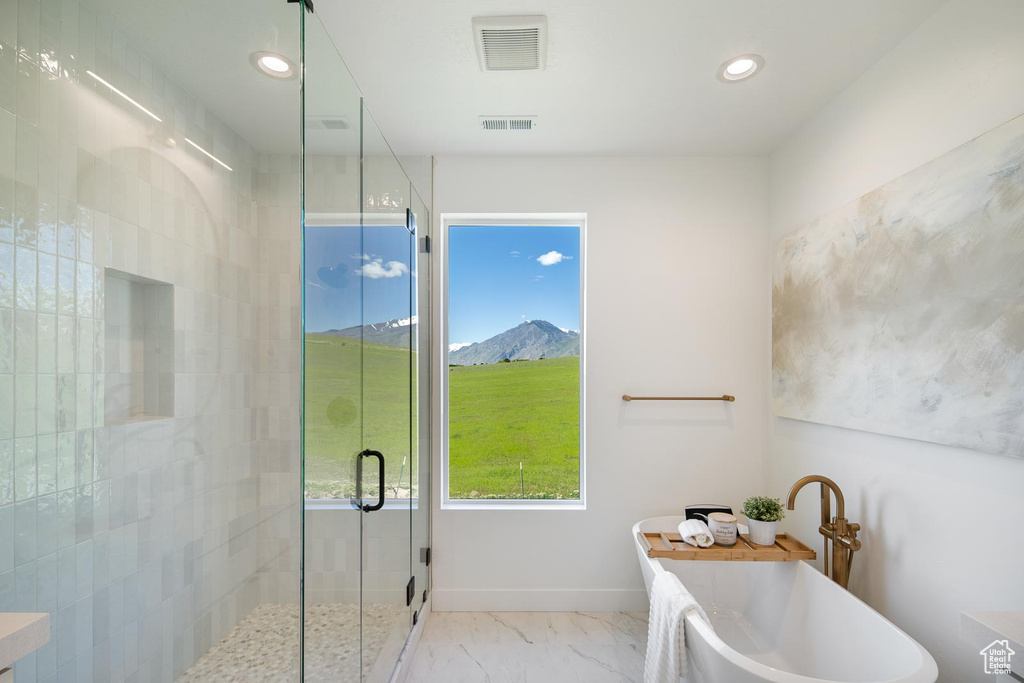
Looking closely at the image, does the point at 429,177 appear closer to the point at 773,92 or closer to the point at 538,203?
the point at 538,203

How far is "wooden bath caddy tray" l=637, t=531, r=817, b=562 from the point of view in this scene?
2387 mm

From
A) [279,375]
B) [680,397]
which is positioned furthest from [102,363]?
[680,397]

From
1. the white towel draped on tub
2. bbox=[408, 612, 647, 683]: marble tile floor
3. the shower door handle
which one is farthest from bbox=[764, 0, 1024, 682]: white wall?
the shower door handle

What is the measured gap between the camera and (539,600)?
3061 millimetres

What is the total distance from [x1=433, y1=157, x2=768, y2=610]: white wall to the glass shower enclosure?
4.40 feet

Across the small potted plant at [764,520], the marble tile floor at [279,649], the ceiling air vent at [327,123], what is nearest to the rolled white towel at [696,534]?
the small potted plant at [764,520]

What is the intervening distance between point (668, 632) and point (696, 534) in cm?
63

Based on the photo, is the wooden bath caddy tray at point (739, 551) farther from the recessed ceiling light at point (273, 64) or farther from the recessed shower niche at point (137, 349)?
the recessed ceiling light at point (273, 64)

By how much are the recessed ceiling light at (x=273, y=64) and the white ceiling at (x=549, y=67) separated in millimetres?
19

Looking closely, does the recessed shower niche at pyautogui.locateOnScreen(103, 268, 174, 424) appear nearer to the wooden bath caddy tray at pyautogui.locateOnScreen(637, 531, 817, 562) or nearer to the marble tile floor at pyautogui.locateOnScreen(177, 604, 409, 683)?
the marble tile floor at pyautogui.locateOnScreen(177, 604, 409, 683)

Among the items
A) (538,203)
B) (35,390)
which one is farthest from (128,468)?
(538,203)

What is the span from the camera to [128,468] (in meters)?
1.34

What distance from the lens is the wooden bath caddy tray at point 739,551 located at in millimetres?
2387

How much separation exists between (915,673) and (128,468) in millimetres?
2223
